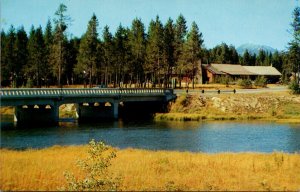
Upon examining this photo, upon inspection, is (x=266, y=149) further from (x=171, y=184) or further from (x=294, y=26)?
(x=294, y=26)

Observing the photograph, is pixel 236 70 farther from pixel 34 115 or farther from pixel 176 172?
pixel 176 172

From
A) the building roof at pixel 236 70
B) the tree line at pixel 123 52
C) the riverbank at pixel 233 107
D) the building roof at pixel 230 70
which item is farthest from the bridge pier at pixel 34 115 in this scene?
the building roof at pixel 230 70

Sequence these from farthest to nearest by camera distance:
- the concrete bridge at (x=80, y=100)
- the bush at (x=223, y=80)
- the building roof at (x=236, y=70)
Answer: the building roof at (x=236, y=70) < the bush at (x=223, y=80) < the concrete bridge at (x=80, y=100)

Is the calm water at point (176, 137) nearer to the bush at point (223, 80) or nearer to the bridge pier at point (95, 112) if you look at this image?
the bridge pier at point (95, 112)

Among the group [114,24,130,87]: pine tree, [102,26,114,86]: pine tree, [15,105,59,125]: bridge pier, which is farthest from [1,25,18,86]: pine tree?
[15,105,59,125]: bridge pier

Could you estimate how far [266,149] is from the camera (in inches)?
1304

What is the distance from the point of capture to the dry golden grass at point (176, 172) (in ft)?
56.3

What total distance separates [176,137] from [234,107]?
85.8 ft

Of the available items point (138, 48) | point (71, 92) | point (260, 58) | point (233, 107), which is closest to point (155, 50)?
point (138, 48)

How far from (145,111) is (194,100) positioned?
8.67 m

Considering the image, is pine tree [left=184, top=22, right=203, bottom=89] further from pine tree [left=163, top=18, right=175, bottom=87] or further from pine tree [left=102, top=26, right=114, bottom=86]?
pine tree [left=102, top=26, right=114, bottom=86]

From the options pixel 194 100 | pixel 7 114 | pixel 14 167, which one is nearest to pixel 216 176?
pixel 14 167

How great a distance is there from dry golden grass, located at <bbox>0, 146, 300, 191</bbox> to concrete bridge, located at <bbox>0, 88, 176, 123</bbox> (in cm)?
2778

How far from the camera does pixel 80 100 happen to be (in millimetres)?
59500
